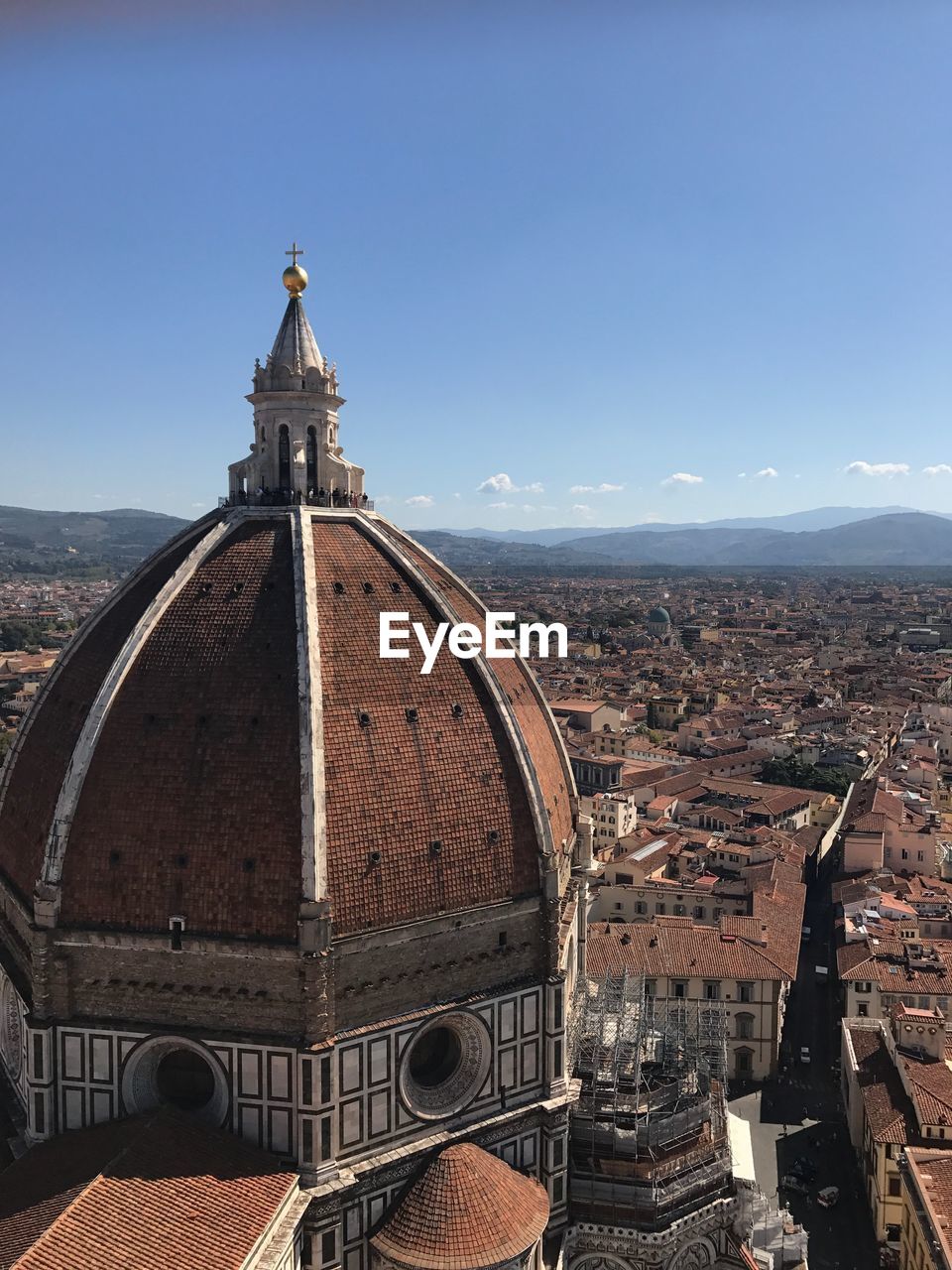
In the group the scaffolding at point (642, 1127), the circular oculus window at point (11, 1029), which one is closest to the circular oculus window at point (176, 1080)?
the circular oculus window at point (11, 1029)

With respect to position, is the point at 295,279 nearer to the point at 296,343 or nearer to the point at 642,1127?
the point at 296,343

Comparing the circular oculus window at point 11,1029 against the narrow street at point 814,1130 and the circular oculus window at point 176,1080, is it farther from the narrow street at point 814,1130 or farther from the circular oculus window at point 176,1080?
the narrow street at point 814,1130

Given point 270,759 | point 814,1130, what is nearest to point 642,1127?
point 270,759

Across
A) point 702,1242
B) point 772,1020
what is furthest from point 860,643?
point 702,1242

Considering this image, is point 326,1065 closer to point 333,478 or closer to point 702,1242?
point 702,1242

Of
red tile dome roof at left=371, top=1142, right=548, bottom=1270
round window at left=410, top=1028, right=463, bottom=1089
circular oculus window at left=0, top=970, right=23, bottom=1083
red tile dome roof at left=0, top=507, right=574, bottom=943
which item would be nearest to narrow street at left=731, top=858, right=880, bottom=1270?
red tile dome roof at left=371, top=1142, right=548, bottom=1270
